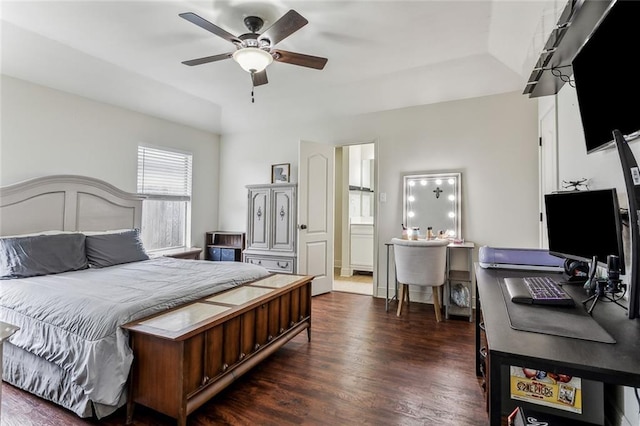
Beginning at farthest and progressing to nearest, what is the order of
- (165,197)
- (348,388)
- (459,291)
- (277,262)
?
(165,197), (277,262), (459,291), (348,388)

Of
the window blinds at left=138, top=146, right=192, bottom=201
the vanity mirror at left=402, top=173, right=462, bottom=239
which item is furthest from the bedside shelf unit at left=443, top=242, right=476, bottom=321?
the window blinds at left=138, top=146, right=192, bottom=201

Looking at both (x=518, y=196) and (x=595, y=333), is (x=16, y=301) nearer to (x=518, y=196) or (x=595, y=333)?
(x=595, y=333)

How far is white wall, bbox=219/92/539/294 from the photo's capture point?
3.77m

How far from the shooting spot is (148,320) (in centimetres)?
186

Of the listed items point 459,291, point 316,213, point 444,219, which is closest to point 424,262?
point 459,291

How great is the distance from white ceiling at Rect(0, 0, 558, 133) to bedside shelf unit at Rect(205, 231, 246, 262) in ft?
6.91

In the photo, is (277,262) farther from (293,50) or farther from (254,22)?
(254,22)

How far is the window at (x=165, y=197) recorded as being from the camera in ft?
14.9

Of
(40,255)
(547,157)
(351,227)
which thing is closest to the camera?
(40,255)

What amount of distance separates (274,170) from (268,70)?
5.80 ft

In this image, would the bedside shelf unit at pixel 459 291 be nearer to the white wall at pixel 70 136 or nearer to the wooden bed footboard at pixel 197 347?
the wooden bed footboard at pixel 197 347

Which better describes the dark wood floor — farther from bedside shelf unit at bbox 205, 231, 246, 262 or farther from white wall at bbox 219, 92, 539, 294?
bedside shelf unit at bbox 205, 231, 246, 262

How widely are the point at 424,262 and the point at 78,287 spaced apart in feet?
10.3

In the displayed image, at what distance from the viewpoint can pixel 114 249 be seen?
3.29 meters
